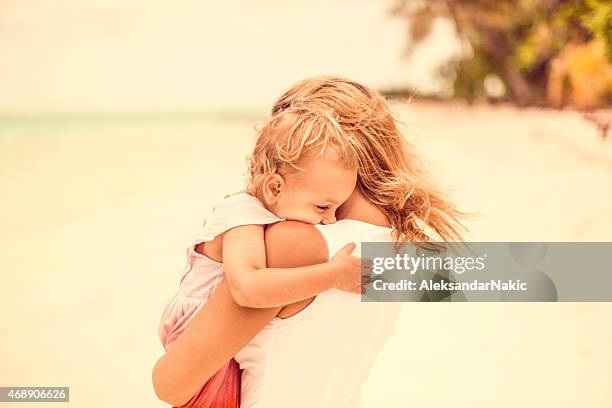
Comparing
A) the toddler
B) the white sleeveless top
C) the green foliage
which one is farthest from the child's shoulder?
the green foliage

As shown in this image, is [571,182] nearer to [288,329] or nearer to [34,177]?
[288,329]

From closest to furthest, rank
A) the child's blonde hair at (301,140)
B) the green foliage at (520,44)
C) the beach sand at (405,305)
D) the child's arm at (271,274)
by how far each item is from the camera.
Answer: the child's arm at (271,274), the child's blonde hair at (301,140), the beach sand at (405,305), the green foliage at (520,44)

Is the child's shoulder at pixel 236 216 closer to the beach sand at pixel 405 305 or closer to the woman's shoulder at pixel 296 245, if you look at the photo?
the woman's shoulder at pixel 296 245

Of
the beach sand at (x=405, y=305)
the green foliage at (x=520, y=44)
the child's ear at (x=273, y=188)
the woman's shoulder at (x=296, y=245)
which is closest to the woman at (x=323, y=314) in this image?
the woman's shoulder at (x=296, y=245)

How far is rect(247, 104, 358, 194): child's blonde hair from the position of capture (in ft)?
4.10

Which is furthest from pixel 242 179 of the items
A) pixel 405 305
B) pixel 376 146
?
pixel 376 146

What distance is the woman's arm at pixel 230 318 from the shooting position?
117cm

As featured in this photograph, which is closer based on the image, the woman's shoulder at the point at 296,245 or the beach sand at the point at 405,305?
the woman's shoulder at the point at 296,245

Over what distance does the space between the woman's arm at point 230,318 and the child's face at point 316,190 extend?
81 millimetres

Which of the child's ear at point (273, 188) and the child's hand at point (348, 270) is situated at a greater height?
the child's ear at point (273, 188)

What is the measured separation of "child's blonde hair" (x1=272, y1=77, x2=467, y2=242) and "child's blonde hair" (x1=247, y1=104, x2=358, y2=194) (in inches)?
0.5

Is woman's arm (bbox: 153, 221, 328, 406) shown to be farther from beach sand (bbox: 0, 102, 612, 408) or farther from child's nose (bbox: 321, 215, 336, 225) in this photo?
beach sand (bbox: 0, 102, 612, 408)

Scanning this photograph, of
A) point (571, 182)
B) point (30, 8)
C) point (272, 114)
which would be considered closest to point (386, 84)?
point (30, 8)

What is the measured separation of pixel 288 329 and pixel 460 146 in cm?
816
